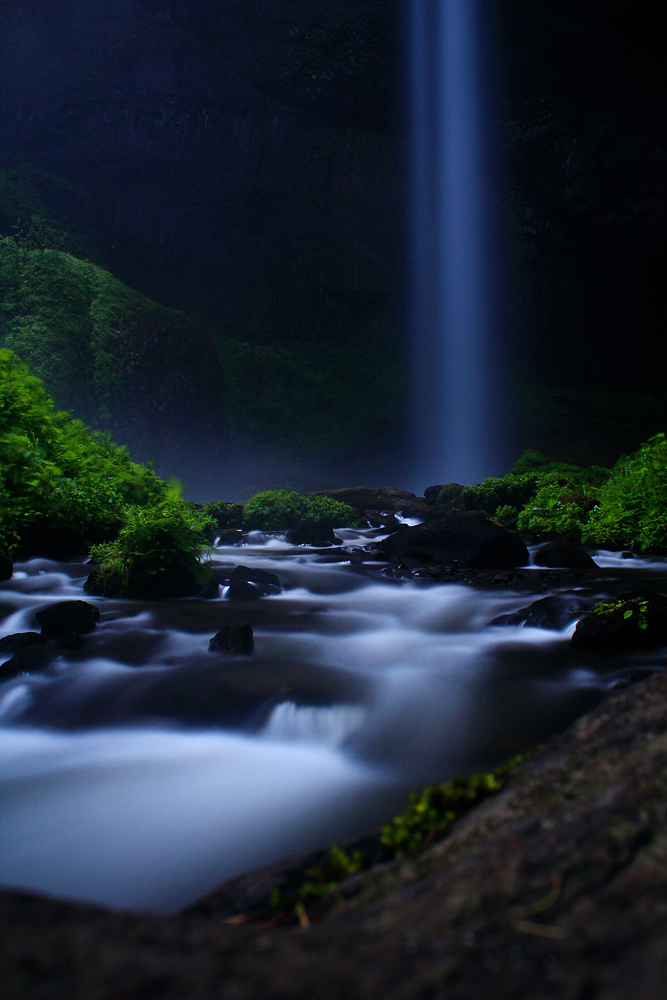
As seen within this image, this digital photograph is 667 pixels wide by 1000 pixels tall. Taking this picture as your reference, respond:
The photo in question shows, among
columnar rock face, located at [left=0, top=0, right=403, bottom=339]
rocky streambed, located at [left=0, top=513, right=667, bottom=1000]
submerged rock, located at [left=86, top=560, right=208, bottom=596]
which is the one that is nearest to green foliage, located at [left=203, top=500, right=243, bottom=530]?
rocky streambed, located at [left=0, top=513, right=667, bottom=1000]

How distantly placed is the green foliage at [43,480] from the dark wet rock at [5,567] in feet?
0.99

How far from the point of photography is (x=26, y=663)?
4.61 meters

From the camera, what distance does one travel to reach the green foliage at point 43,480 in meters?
8.02

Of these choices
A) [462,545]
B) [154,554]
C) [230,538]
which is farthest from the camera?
[230,538]

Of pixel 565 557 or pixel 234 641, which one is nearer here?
pixel 234 641

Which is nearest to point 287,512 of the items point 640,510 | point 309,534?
point 309,534

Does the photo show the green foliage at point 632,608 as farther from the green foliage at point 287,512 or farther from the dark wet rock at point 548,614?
the green foliage at point 287,512

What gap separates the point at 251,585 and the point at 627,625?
4835 millimetres

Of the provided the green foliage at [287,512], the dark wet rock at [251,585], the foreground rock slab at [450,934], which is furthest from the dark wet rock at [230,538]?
the foreground rock slab at [450,934]

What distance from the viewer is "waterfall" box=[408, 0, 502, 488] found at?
3175 cm

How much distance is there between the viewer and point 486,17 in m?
29.5

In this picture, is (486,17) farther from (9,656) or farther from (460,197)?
(9,656)

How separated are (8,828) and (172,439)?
83.1ft

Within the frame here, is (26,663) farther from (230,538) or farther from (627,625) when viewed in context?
(230,538)
